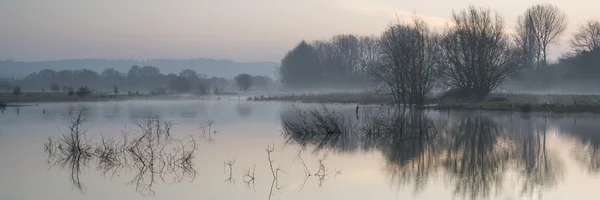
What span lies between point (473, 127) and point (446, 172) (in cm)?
1320

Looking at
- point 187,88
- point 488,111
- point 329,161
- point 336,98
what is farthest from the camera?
point 187,88

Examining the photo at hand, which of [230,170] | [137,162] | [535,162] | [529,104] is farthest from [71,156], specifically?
[529,104]

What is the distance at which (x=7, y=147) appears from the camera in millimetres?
19359

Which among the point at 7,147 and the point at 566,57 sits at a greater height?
the point at 566,57

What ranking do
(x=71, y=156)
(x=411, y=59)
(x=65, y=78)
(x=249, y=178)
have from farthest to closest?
(x=65, y=78) < (x=411, y=59) < (x=71, y=156) < (x=249, y=178)

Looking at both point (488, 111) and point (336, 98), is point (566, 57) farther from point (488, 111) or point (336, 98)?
point (488, 111)

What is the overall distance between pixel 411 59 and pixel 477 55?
504 centimetres

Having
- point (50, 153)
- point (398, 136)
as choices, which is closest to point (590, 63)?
point (398, 136)

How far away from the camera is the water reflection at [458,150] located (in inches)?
477

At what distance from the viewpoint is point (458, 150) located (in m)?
17.5

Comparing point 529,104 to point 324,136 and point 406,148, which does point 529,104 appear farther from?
point 406,148

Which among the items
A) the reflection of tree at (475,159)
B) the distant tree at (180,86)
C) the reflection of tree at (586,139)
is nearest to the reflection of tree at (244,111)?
the reflection of tree at (475,159)

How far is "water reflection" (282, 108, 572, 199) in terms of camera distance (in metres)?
12.1

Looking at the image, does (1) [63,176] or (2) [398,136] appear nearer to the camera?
(1) [63,176]
